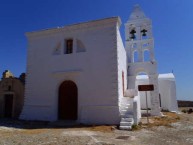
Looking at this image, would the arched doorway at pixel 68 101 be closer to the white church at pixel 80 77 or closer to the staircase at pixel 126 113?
the white church at pixel 80 77

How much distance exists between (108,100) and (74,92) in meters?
2.73

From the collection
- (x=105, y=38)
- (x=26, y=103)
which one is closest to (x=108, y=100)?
(x=105, y=38)

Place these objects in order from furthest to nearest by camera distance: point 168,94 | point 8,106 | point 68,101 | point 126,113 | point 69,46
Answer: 1. point 168,94
2. point 8,106
3. point 69,46
4. point 68,101
5. point 126,113

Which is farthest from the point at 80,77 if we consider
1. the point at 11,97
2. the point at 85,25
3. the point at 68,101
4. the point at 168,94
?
the point at 168,94

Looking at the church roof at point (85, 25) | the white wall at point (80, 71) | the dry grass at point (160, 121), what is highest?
the church roof at point (85, 25)

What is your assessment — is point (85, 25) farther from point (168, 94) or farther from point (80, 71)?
point (168, 94)

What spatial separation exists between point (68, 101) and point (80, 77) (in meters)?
2.01

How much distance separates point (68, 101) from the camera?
14.1 m

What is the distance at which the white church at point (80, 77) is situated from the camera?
41.7ft

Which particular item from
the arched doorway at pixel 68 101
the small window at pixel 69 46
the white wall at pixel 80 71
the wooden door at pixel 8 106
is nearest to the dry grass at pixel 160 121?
the white wall at pixel 80 71

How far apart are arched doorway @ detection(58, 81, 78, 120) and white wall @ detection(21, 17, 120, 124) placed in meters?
0.35

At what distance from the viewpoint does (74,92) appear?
14000mm

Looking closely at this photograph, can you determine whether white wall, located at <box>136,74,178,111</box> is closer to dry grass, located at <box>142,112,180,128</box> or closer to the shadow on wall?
dry grass, located at <box>142,112,180,128</box>

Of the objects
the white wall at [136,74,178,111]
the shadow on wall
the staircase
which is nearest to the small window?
the staircase
